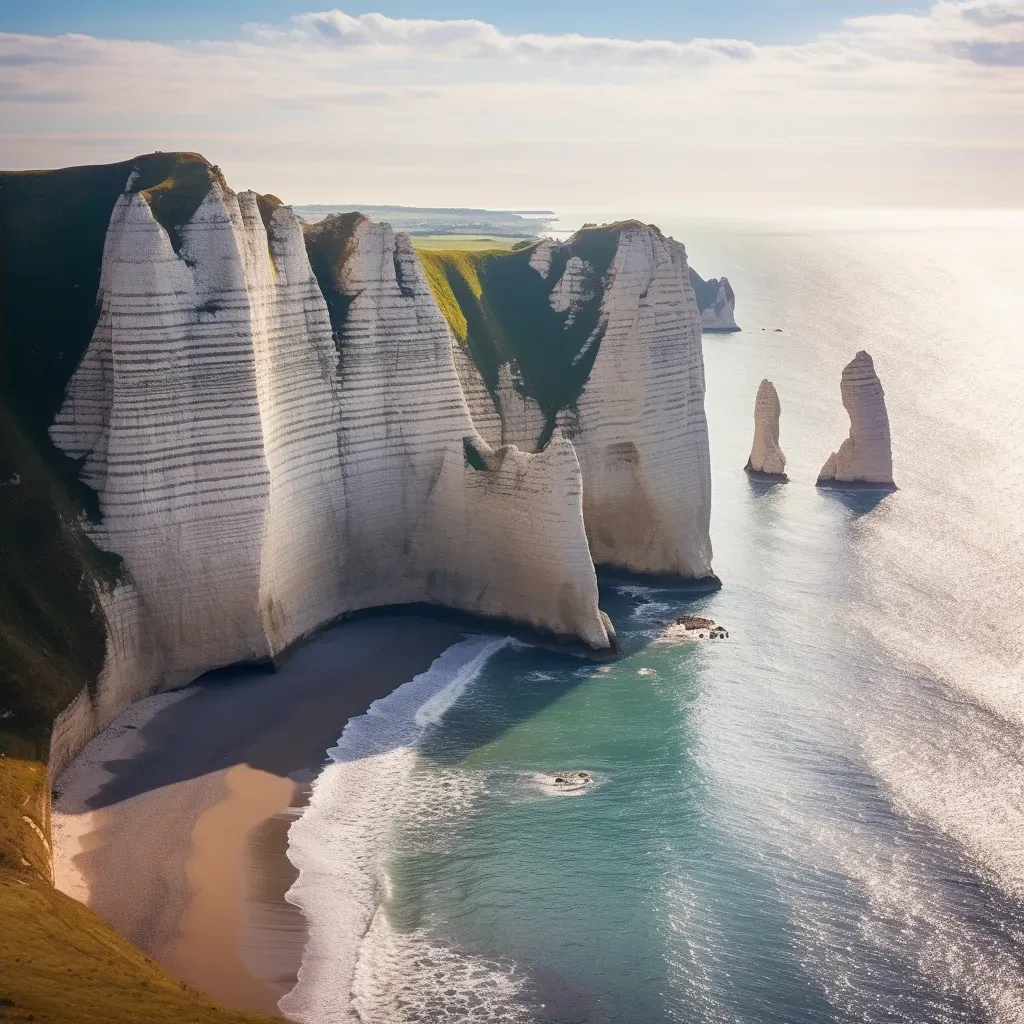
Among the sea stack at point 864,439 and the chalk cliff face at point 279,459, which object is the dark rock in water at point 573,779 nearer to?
the chalk cliff face at point 279,459

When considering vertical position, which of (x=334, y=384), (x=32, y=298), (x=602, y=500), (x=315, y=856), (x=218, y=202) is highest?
(x=218, y=202)

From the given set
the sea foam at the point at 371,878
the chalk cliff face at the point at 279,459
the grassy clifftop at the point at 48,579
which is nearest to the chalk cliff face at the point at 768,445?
the chalk cliff face at the point at 279,459

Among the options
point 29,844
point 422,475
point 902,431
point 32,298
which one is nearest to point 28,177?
point 32,298

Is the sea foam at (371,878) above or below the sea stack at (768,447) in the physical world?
below

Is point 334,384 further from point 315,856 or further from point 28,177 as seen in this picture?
point 315,856

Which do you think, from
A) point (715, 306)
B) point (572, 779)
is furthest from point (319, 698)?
point (715, 306)

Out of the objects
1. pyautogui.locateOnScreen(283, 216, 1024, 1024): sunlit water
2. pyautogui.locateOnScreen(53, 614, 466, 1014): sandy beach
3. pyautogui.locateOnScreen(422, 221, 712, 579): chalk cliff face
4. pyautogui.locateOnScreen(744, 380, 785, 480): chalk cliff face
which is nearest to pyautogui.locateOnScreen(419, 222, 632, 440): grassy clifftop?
pyautogui.locateOnScreen(422, 221, 712, 579): chalk cliff face

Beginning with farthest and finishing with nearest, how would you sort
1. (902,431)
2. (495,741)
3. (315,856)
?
1. (902,431)
2. (495,741)
3. (315,856)
